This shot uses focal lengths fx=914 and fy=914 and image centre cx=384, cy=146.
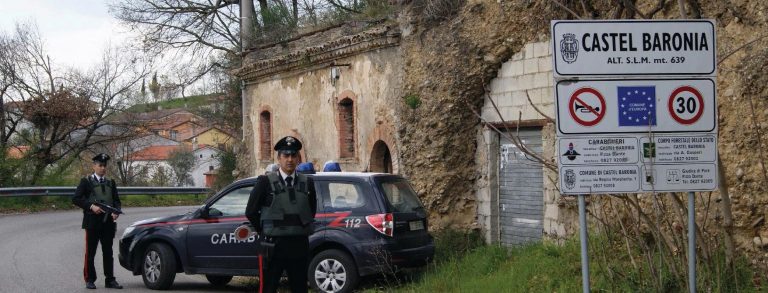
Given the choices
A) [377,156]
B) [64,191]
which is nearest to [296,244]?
[377,156]

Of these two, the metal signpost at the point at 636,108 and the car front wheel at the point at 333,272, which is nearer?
the metal signpost at the point at 636,108

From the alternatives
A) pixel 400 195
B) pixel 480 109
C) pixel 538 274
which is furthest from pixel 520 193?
pixel 538 274

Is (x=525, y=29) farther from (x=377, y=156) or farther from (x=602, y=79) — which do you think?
(x=602, y=79)

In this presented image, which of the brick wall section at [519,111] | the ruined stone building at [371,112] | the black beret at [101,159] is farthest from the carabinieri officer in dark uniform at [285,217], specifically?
the ruined stone building at [371,112]

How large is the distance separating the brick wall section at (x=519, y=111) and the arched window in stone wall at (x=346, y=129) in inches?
182

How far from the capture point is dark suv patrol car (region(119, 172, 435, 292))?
11.3m

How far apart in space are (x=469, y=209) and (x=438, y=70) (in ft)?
7.48

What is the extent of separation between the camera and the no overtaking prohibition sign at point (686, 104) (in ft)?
20.3

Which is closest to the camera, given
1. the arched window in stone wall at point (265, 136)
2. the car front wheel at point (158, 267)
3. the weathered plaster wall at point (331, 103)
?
the car front wheel at point (158, 267)

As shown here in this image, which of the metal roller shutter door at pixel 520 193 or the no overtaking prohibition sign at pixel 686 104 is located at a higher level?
the no overtaking prohibition sign at pixel 686 104

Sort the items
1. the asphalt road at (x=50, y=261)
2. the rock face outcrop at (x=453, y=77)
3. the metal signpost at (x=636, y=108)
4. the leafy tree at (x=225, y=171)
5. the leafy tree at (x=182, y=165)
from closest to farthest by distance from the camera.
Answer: the metal signpost at (x=636, y=108) → the asphalt road at (x=50, y=261) → the rock face outcrop at (x=453, y=77) → the leafy tree at (x=225, y=171) → the leafy tree at (x=182, y=165)

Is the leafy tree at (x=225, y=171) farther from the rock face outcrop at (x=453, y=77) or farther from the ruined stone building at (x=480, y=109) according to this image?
the rock face outcrop at (x=453, y=77)

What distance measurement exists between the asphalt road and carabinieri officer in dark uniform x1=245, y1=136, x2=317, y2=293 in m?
4.34

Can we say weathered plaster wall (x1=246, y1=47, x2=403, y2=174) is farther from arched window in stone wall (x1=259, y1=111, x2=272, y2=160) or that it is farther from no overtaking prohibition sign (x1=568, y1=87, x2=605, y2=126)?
no overtaking prohibition sign (x1=568, y1=87, x2=605, y2=126)
